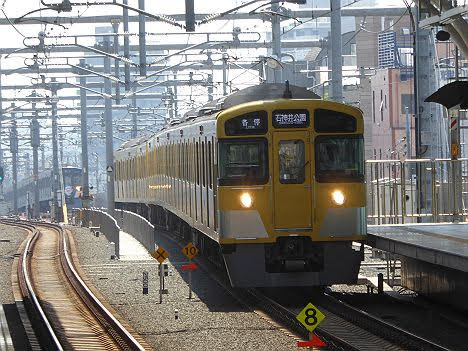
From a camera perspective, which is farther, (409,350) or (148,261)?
(148,261)

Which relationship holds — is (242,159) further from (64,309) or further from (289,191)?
(64,309)

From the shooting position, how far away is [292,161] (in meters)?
17.0

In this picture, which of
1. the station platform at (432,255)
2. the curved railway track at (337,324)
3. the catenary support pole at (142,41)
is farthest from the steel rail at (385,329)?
the catenary support pole at (142,41)

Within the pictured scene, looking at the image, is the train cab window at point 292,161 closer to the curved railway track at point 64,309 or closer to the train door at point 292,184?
the train door at point 292,184

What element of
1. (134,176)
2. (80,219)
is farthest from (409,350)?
(80,219)

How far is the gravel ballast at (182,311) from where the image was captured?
14094mm

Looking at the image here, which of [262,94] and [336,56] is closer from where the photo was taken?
[262,94]

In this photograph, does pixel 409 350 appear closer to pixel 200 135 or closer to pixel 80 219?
pixel 200 135

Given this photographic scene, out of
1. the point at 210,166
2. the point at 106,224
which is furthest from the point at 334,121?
the point at 106,224

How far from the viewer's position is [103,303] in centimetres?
1944

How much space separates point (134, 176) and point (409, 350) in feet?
98.2

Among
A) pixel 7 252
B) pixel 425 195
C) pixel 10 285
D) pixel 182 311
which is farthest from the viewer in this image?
pixel 7 252

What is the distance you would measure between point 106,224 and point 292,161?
20585 mm

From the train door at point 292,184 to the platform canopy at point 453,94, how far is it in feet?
6.42
